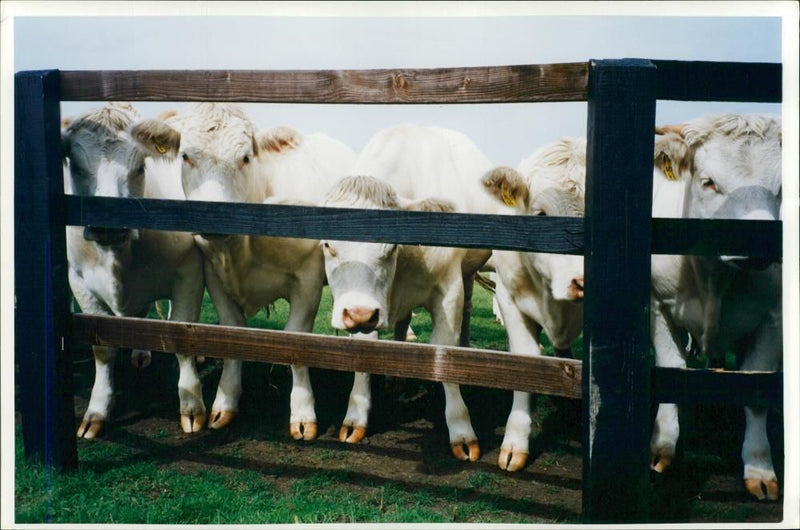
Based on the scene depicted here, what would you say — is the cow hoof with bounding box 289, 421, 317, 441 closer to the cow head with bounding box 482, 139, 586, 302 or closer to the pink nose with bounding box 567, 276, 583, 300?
the cow head with bounding box 482, 139, 586, 302

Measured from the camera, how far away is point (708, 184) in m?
4.26

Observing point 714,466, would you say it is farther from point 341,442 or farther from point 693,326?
point 341,442

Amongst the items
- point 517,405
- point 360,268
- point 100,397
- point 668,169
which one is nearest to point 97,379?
point 100,397

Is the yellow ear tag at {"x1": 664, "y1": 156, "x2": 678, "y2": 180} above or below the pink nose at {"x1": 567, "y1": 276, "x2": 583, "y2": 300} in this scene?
above

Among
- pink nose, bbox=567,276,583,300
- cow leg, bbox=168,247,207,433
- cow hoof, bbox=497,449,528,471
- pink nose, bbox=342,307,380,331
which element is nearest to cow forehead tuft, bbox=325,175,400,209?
pink nose, bbox=342,307,380,331

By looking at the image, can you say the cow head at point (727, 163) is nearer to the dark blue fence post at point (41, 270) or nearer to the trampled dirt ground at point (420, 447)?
the trampled dirt ground at point (420, 447)

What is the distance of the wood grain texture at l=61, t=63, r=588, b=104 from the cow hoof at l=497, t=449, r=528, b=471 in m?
2.22

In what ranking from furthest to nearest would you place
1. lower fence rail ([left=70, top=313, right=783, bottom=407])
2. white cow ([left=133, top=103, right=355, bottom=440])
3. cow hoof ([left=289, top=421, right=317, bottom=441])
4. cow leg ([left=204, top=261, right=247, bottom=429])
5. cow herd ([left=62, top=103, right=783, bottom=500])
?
cow leg ([left=204, top=261, right=247, bottom=429]) < cow hoof ([left=289, top=421, right=317, bottom=441]) < white cow ([left=133, top=103, right=355, bottom=440]) < cow herd ([left=62, top=103, right=783, bottom=500]) < lower fence rail ([left=70, top=313, right=783, bottom=407])

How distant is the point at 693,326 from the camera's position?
186 inches

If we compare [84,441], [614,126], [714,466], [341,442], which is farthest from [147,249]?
[714,466]

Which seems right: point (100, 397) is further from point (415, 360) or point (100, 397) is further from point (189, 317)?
point (415, 360)

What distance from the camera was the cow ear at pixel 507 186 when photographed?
447cm

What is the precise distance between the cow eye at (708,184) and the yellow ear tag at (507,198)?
103 cm

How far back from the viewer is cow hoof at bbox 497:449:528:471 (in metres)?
4.58
